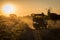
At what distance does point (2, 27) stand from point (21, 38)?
0.42 meters

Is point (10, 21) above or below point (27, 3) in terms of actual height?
below

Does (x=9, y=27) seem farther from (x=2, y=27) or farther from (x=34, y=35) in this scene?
(x=34, y=35)

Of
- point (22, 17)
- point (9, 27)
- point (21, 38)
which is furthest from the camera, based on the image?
point (22, 17)

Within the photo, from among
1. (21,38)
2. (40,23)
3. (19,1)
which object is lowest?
(21,38)

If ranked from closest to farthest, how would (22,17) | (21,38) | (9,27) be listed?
(21,38), (9,27), (22,17)

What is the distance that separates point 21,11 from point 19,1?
213 mm

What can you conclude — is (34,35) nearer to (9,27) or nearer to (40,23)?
(40,23)


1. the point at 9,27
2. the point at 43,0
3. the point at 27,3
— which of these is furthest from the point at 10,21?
the point at 43,0

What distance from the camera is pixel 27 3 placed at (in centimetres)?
315

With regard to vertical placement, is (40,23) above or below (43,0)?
below

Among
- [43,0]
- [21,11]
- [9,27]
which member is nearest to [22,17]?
[21,11]

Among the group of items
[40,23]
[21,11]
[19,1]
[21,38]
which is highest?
[19,1]

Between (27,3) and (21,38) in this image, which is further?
(27,3)

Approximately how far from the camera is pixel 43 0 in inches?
126
